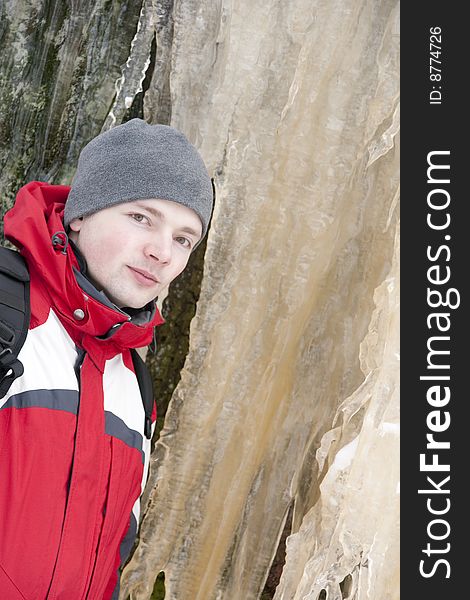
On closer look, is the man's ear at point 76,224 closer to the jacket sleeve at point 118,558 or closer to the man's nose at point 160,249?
the man's nose at point 160,249

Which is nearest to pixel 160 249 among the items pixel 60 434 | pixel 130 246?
pixel 130 246

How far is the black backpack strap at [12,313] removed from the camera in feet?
4.84

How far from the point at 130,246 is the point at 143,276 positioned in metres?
0.08

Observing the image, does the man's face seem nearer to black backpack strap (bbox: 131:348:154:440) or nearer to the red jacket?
the red jacket

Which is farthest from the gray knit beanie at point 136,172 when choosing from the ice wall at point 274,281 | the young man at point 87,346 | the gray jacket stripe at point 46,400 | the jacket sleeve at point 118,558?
the jacket sleeve at point 118,558

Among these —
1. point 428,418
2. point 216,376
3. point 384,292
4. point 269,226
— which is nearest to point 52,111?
point 269,226

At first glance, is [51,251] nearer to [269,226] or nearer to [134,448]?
[134,448]

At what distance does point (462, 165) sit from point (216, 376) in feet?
3.59

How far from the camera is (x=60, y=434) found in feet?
5.19

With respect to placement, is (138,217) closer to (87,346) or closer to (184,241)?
(184,241)

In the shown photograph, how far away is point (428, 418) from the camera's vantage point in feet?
7.55

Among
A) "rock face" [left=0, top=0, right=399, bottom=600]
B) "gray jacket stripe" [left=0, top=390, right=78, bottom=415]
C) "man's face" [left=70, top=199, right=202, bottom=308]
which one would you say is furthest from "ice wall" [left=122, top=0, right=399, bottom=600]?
"gray jacket stripe" [left=0, top=390, right=78, bottom=415]

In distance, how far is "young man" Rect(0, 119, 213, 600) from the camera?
5.05ft

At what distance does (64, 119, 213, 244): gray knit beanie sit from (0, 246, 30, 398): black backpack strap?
23 centimetres
